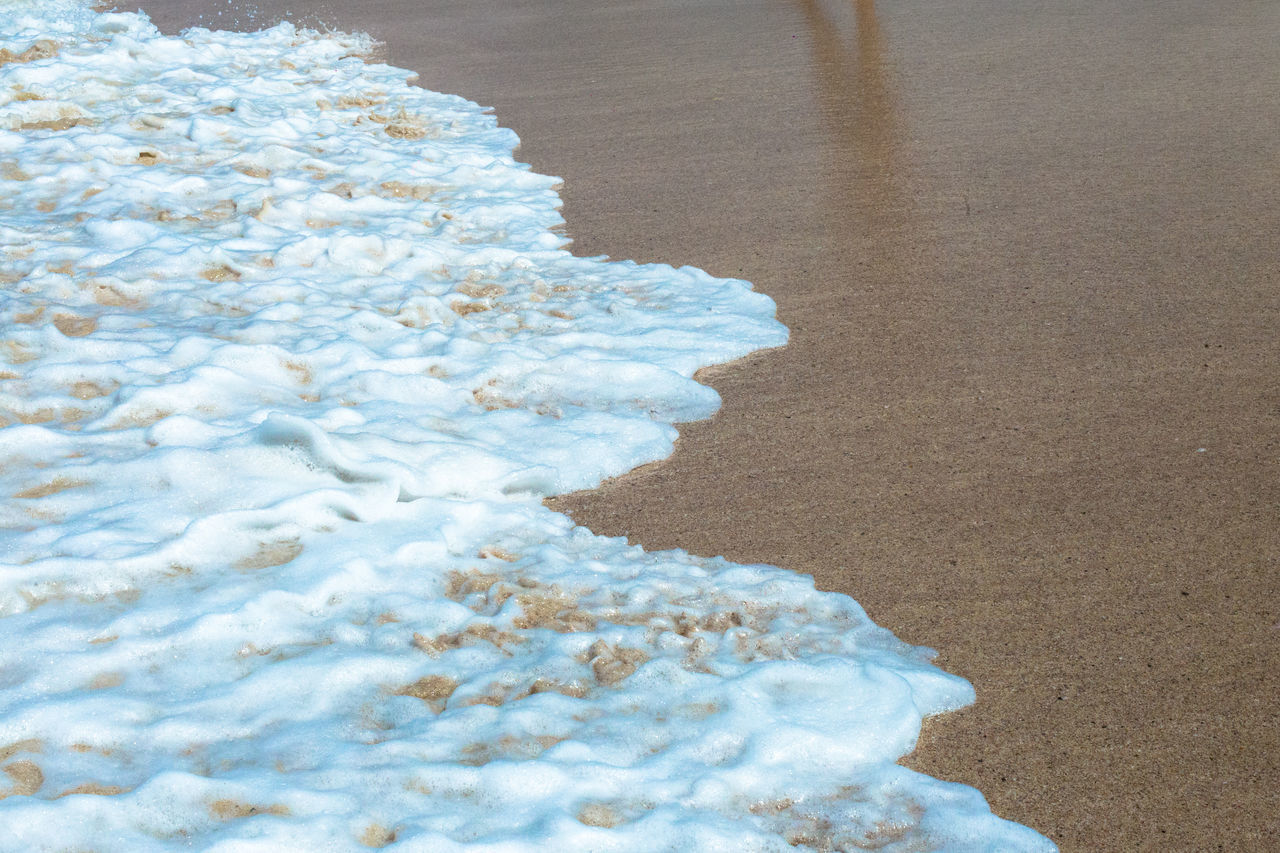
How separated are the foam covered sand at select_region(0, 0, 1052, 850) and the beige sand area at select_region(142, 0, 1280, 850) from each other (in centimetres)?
17

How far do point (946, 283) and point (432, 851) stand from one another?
9.68 feet

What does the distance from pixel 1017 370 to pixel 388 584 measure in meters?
2.03

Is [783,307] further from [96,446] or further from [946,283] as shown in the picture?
[96,446]

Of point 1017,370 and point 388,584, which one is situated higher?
point 1017,370

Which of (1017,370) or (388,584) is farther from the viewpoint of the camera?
(1017,370)

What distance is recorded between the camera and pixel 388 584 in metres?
2.72

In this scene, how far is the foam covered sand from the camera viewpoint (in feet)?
6.72

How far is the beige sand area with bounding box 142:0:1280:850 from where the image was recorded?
7.36 feet

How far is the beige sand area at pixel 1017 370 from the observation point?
224 centimetres

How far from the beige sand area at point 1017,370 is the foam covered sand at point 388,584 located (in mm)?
168

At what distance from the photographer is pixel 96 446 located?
10.7ft

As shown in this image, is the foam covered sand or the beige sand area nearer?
the foam covered sand

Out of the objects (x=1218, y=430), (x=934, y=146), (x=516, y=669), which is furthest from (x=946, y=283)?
(x=516, y=669)

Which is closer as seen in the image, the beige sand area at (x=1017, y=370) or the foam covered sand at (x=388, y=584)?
the foam covered sand at (x=388, y=584)
